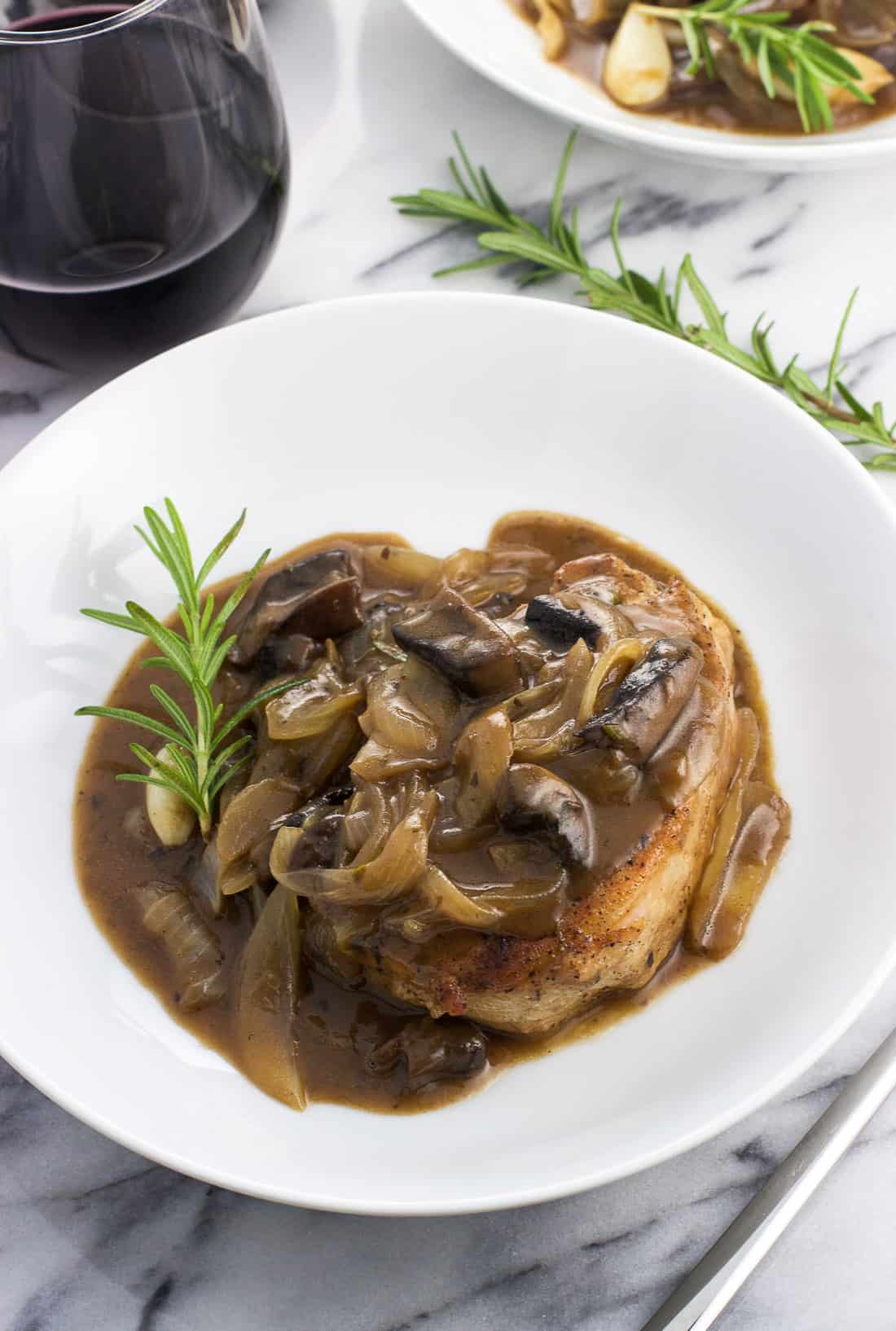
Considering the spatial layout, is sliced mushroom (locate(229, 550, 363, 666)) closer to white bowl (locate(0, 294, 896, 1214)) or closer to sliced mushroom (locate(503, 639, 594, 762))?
white bowl (locate(0, 294, 896, 1214))

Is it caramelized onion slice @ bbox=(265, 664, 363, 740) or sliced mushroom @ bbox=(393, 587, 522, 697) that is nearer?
sliced mushroom @ bbox=(393, 587, 522, 697)

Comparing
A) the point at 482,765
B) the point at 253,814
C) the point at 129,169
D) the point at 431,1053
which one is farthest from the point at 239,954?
the point at 129,169

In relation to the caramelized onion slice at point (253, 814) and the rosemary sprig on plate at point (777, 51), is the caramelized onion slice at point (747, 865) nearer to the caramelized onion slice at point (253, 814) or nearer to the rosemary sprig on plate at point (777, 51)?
the caramelized onion slice at point (253, 814)

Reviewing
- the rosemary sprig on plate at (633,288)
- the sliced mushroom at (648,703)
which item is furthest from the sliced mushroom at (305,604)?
the rosemary sprig on plate at (633,288)

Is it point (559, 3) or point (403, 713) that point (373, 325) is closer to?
point (403, 713)

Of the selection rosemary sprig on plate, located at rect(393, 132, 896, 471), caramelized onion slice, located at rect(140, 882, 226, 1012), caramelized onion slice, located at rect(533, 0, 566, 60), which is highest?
caramelized onion slice, located at rect(533, 0, 566, 60)

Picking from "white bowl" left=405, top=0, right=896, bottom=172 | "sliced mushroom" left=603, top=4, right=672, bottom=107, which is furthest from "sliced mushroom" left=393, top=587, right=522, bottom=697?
"sliced mushroom" left=603, top=4, right=672, bottom=107

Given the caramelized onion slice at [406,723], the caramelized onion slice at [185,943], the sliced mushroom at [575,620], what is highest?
the sliced mushroom at [575,620]
